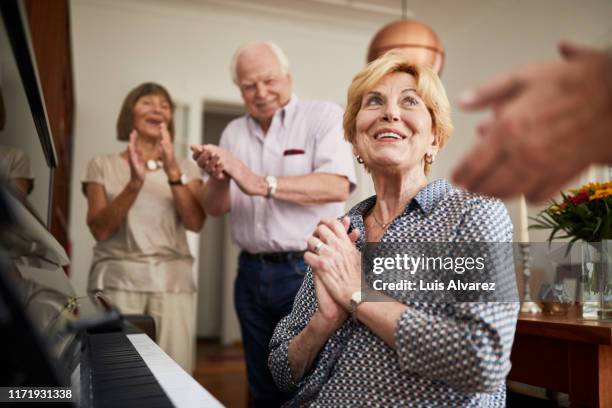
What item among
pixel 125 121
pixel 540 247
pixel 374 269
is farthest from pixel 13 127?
pixel 540 247

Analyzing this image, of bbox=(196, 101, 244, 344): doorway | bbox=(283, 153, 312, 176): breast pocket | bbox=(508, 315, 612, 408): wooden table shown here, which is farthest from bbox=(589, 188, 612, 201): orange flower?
bbox=(196, 101, 244, 344): doorway

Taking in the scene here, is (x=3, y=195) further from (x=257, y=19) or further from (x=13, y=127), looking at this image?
(x=257, y=19)

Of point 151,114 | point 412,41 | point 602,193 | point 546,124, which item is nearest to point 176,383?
point 546,124

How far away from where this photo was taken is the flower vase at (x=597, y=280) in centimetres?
153

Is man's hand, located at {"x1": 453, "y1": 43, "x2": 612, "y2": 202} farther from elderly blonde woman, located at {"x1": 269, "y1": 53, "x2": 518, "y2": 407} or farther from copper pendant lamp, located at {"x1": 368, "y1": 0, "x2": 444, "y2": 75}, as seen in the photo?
copper pendant lamp, located at {"x1": 368, "y1": 0, "x2": 444, "y2": 75}

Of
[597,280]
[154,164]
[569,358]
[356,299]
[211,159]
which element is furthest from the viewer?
[154,164]

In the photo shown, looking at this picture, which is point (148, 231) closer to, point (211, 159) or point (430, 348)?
point (211, 159)

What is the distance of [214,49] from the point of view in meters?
4.27

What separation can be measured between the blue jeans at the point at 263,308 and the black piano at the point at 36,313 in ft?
2.38

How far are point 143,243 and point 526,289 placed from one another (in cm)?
142

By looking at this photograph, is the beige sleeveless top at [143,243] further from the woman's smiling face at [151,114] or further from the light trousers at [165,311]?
the woman's smiling face at [151,114]

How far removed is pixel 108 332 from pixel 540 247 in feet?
5.21

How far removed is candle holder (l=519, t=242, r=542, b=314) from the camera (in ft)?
6.11

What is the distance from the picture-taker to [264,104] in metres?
2.01
